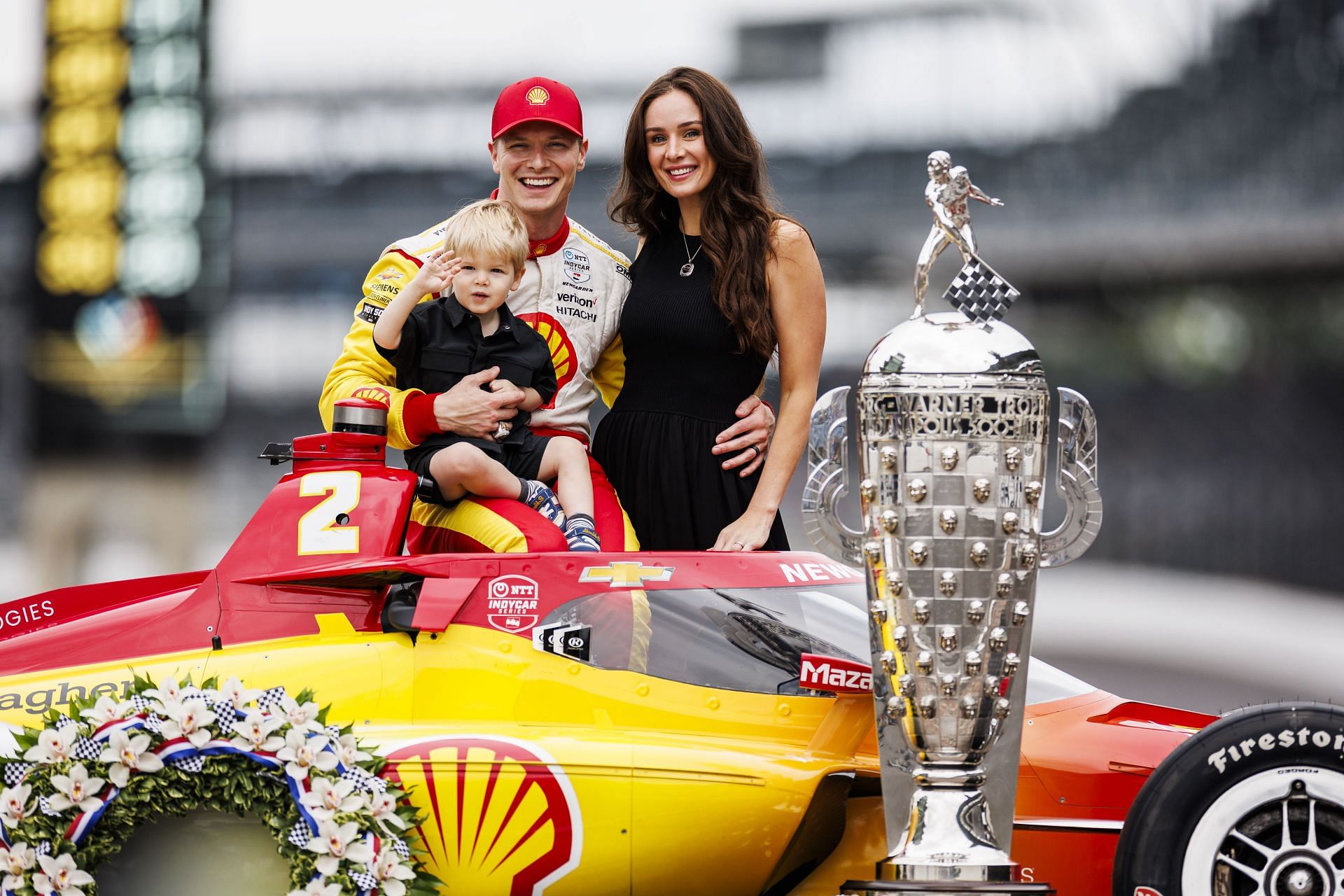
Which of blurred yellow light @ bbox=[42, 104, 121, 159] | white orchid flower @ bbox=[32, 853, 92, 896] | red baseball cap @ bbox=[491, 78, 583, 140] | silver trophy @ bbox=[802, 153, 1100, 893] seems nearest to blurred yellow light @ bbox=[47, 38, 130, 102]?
blurred yellow light @ bbox=[42, 104, 121, 159]

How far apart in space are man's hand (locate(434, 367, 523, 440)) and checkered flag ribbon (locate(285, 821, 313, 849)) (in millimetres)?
1242

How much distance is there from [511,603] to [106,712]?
98cm

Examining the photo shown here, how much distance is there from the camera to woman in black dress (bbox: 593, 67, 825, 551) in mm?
4898

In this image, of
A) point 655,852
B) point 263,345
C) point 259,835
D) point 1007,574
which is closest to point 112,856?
point 259,835

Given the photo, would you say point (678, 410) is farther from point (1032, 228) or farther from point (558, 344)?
point (1032, 228)

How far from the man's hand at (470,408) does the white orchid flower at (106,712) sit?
116cm

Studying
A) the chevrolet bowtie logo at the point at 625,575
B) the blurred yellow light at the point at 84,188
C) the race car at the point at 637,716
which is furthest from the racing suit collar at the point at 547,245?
the blurred yellow light at the point at 84,188

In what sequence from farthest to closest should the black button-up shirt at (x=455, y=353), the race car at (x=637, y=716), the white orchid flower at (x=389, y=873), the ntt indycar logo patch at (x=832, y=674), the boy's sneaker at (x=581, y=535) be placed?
the black button-up shirt at (x=455, y=353)
the boy's sneaker at (x=581, y=535)
the ntt indycar logo patch at (x=832, y=674)
the white orchid flower at (x=389, y=873)
the race car at (x=637, y=716)

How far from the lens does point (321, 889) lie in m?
3.86

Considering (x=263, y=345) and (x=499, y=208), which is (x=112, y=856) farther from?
(x=263, y=345)

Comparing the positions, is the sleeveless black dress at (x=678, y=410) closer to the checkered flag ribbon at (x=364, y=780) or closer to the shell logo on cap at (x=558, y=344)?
the shell logo on cap at (x=558, y=344)

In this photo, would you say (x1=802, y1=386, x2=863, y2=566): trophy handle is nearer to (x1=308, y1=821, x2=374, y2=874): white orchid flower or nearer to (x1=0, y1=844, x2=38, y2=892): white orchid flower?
(x1=308, y1=821, x2=374, y2=874): white orchid flower

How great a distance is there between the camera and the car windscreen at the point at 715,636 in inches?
168

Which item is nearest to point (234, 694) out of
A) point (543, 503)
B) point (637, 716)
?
point (637, 716)
